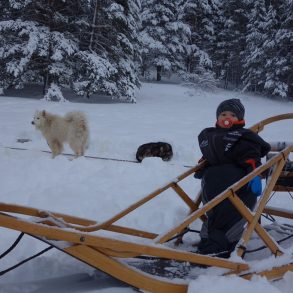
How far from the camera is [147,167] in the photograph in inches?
255

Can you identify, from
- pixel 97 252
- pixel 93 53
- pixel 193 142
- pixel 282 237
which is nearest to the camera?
pixel 97 252

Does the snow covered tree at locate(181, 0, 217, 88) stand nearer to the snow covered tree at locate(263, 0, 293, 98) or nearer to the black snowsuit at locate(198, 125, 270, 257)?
the snow covered tree at locate(263, 0, 293, 98)

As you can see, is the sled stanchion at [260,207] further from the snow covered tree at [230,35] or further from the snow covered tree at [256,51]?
the snow covered tree at [230,35]

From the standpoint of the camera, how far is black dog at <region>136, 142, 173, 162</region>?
7781 mm

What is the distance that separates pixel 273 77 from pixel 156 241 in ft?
70.0

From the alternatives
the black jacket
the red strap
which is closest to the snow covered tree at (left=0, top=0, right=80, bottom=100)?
the black jacket

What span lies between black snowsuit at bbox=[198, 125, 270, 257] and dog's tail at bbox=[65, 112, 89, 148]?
16.1ft

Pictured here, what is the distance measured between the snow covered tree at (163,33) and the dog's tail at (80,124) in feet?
57.4

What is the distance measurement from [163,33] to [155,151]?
19540 millimetres

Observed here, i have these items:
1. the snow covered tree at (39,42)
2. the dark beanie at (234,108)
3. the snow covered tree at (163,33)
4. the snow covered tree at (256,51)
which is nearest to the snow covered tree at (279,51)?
the snow covered tree at (256,51)

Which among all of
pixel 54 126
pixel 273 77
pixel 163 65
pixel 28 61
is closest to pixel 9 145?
pixel 54 126

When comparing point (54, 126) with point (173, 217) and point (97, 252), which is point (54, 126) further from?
point (97, 252)

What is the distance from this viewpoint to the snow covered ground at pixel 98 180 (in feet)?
9.58

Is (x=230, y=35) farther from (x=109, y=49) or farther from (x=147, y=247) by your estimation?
(x=147, y=247)
